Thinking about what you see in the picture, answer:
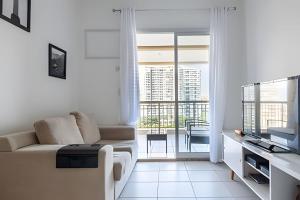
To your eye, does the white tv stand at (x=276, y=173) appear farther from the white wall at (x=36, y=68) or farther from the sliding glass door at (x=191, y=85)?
the white wall at (x=36, y=68)

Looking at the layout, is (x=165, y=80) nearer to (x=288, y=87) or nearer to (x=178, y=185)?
(x=178, y=185)

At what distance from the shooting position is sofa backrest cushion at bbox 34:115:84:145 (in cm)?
239

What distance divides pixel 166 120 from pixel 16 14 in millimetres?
3738

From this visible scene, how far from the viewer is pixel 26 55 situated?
2730 mm

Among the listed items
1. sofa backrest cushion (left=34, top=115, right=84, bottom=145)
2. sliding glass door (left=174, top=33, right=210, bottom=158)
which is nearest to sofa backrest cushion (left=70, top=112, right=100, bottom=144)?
sofa backrest cushion (left=34, top=115, right=84, bottom=145)

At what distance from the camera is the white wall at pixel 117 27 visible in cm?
431

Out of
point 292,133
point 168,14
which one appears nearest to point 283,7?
point 292,133

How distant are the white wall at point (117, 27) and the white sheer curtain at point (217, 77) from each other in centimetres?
19

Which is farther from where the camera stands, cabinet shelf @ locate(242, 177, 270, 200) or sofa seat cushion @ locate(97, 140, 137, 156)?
sofa seat cushion @ locate(97, 140, 137, 156)

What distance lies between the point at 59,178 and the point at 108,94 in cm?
245

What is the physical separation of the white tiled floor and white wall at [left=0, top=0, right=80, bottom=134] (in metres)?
1.41

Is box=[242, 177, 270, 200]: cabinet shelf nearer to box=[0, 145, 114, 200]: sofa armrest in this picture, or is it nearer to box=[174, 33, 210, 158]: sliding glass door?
box=[0, 145, 114, 200]: sofa armrest

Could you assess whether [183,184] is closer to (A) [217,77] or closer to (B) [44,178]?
(B) [44,178]

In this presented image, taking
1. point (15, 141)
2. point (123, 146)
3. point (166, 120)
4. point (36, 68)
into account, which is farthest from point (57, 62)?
point (166, 120)
